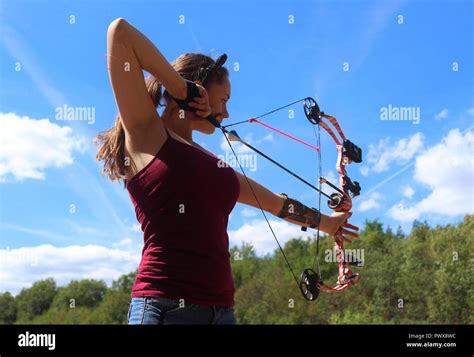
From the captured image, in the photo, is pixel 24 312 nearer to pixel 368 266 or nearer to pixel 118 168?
pixel 368 266

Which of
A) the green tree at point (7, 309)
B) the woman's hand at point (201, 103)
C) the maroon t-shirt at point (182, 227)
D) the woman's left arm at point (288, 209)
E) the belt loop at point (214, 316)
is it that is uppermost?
the woman's hand at point (201, 103)

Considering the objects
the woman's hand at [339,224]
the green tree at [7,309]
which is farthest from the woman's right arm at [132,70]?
the green tree at [7,309]

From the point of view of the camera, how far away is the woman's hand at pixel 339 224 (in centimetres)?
290

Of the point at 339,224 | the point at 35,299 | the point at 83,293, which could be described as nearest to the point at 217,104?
the point at 339,224

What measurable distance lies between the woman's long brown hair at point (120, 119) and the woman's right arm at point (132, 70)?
0.09 metres

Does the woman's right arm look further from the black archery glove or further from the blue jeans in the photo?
the blue jeans

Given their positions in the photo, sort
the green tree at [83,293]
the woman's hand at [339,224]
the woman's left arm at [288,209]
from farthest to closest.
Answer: the green tree at [83,293], the woman's hand at [339,224], the woman's left arm at [288,209]

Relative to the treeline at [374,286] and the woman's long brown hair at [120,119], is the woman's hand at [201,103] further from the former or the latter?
the treeline at [374,286]

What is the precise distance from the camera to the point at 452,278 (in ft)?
116

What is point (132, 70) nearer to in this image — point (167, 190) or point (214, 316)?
point (167, 190)

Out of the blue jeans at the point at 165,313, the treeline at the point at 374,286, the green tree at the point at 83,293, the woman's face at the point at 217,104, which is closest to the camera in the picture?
the blue jeans at the point at 165,313
